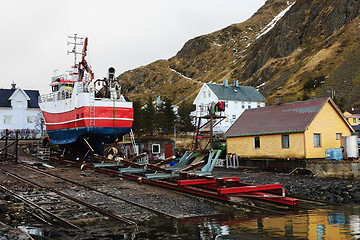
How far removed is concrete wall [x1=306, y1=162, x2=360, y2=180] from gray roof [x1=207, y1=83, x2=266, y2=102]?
4278cm

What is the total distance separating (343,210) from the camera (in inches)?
539

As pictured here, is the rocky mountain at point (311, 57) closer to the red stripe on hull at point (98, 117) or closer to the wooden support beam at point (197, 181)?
the red stripe on hull at point (98, 117)

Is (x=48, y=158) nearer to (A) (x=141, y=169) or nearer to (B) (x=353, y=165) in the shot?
(A) (x=141, y=169)

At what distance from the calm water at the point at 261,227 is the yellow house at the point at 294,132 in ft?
53.0

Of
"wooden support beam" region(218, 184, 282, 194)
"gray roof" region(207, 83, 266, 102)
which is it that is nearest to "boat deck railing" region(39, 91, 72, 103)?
"wooden support beam" region(218, 184, 282, 194)

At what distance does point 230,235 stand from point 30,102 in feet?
178

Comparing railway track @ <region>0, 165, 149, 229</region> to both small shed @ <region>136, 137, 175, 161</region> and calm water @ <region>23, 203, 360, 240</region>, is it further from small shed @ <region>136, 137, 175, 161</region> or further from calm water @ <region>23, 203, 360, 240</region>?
small shed @ <region>136, 137, 175, 161</region>

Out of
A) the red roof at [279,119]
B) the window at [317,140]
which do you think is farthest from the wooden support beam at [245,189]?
the window at [317,140]

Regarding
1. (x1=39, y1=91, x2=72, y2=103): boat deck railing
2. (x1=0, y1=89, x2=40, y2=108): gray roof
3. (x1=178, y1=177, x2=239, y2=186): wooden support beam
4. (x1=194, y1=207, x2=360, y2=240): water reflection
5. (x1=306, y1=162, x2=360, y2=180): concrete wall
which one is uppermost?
(x1=0, y1=89, x2=40, y2=108): gray roof

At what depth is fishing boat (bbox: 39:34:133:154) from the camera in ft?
83.1

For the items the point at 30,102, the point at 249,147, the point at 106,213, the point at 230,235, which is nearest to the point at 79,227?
the point at 106,213

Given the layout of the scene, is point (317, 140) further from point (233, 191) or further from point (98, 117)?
point (98, 117)

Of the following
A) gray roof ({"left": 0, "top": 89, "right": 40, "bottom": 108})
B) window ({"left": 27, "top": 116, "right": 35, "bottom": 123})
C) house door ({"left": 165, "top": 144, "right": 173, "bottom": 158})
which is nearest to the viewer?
house door ({"left": 165, "top": 144, "right": 173, "bottom": 158})

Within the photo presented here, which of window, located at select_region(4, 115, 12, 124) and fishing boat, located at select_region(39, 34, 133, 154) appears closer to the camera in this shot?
fishing boat, located at select_region(39, 34, 133, 154)
